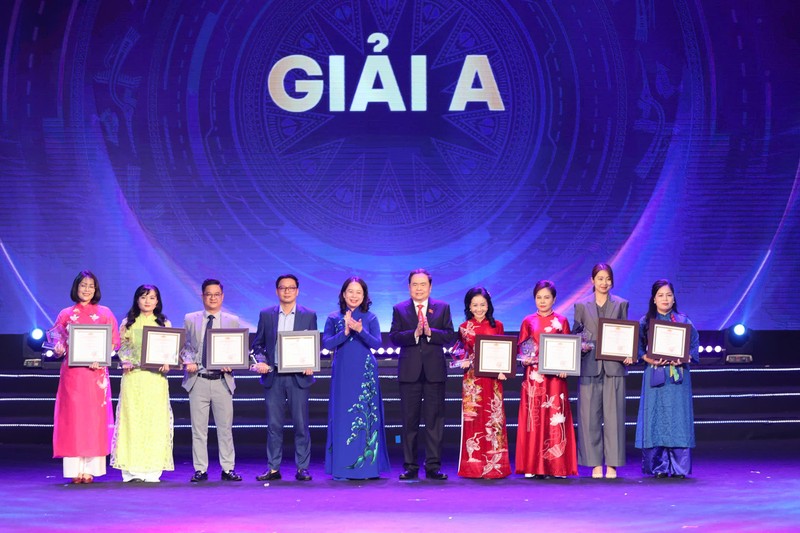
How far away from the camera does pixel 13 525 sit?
14.9ft

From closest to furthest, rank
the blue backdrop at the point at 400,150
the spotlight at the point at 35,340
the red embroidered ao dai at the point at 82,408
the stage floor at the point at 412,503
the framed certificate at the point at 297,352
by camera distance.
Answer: the stage floor at the point at 412,503 → the red embroidered ao dai at the point at 82,408 → the framed certificate at the point at 297,352 → the spotlight at the point at 35,340 → the blue backdrop at the point at 400,150

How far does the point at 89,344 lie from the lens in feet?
19.1

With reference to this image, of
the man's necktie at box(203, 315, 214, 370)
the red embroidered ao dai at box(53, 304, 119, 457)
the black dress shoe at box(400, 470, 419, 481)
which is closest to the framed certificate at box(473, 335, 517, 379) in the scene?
the black dress shoe at box(400, 470, 419, 481)

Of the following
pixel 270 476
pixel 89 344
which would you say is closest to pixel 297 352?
pixel 270 476

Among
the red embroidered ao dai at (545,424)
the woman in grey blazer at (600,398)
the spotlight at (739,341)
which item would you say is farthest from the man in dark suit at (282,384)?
the spotlight at (739,341)

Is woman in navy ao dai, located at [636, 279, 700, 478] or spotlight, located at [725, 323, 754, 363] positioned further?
spotlight, located at [725, 323, 754, 363]

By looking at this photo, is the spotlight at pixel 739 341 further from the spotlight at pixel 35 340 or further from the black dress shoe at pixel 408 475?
the spotlight at pixel 35 340

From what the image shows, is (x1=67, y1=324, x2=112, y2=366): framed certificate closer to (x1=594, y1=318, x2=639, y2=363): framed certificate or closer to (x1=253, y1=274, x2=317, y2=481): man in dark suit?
(x1=253, y1=274, x2=317, y2=481): man in dark suit

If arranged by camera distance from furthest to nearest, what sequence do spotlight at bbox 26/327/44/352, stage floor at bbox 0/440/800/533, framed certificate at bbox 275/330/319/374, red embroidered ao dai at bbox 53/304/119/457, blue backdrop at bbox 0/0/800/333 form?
1. blue backdrop at bbox 0/0/800/333
2. spotlight at bbox 26/327/44/352
3. framed certificate at bbox 275/330/319/374
4. red embroidered ao dai at bbox 53/304/119/457
5. stage floor at bbox 0/440/800/533

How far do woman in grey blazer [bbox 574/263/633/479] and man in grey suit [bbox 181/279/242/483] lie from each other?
2088 mm

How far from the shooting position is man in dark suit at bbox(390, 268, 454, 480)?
19.5ft

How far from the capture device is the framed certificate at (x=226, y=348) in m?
5.84

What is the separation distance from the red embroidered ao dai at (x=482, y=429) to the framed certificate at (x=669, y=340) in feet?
3.07

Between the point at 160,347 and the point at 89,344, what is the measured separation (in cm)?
42
